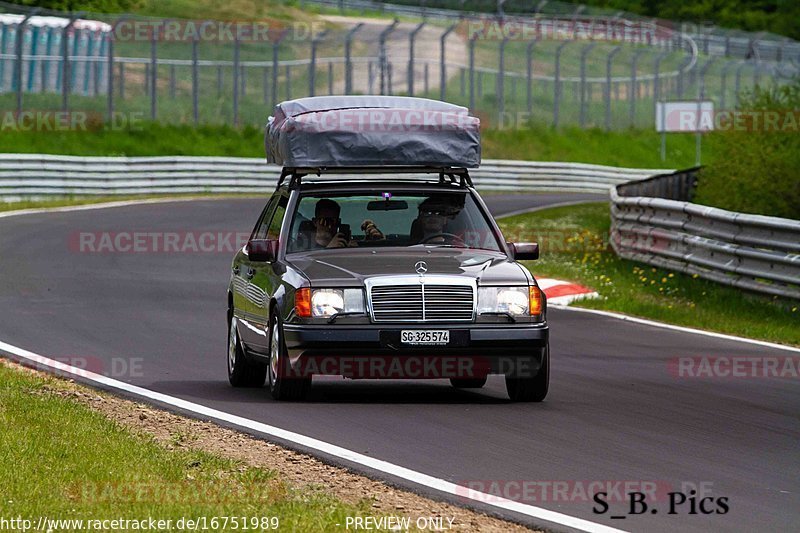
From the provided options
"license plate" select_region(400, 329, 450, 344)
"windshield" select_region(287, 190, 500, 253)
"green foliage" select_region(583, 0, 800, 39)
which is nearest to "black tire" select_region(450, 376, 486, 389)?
"windshield" select_region(287, 190, 500, 253)

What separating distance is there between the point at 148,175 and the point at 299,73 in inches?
380

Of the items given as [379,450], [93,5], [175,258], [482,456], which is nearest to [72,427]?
[379,450]

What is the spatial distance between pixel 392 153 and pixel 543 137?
44864 millimetres

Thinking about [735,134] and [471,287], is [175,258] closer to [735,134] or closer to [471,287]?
[735,134]

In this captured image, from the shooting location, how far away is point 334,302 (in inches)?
448

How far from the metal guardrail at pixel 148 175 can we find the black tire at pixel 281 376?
85.2ft

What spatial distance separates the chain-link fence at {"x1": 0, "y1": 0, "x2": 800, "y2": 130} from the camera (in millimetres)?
45688

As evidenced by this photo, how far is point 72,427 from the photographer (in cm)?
1022

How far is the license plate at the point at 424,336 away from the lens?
37.0 ft

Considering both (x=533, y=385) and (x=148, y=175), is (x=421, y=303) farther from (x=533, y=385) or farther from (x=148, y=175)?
(x=148, y=175)

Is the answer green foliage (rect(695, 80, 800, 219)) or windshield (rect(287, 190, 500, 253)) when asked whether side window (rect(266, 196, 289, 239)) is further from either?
green foliage (rect(695, 80, 800, 219))

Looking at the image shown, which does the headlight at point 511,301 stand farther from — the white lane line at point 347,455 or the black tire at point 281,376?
the white lane line at point 347,455

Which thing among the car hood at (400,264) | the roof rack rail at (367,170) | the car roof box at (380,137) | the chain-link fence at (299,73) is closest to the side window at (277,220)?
the roof rack rail at (367,170)

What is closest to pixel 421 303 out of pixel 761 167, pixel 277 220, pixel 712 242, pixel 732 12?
pixel 277 220
